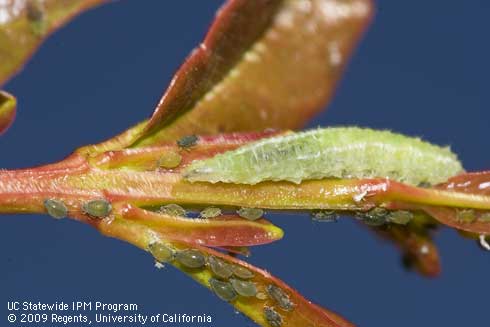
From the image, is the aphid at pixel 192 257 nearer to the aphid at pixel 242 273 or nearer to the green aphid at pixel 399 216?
the aphid at pixel 242 273

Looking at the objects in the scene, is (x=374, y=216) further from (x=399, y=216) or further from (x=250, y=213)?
(x=250, y=213)

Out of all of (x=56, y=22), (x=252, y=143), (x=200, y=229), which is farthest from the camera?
(x=56, y=22)

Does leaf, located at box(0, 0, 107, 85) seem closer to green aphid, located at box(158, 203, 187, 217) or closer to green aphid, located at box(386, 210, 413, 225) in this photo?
green aphid, located at box(158, 203, 187, 217)

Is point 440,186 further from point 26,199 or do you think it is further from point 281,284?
point 26,199

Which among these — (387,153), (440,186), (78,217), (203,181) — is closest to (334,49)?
(387,153)

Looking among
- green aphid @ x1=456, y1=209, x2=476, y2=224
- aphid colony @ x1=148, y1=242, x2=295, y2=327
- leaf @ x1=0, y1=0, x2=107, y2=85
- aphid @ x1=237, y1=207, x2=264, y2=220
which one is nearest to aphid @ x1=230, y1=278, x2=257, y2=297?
aphid colony @ x1=148, y1=242, x2=295, y2=327

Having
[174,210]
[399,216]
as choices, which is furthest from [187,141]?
[399,216]
